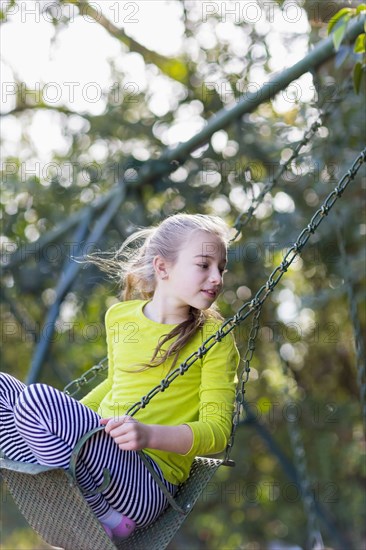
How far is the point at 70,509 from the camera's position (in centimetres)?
A: 197

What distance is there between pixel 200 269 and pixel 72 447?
558mm

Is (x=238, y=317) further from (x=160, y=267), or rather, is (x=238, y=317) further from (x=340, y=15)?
(x=340, y=15)

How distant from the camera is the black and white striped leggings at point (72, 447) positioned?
188 centimetres

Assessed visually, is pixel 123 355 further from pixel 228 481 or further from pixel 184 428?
pixel 228 481

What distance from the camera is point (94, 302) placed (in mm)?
5012

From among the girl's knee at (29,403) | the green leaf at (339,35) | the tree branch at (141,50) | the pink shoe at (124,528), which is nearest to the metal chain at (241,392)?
the pink shoe at (124,528)

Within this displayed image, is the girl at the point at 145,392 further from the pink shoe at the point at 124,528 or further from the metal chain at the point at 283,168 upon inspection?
the metal chain at the point at 283,168

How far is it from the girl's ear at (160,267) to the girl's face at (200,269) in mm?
59

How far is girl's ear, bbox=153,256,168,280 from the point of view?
2.33 metres

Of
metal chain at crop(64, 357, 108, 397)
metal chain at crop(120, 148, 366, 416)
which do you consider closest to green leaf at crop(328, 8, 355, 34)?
metal chain at crop(120, 148, 366, 416)

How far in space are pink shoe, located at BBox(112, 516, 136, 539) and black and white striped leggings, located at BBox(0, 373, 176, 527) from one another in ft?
0.05

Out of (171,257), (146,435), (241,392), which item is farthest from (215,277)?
(146,435)

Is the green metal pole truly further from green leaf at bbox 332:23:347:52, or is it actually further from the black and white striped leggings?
the black and white striped leggings

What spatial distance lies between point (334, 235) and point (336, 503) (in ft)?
7.84
